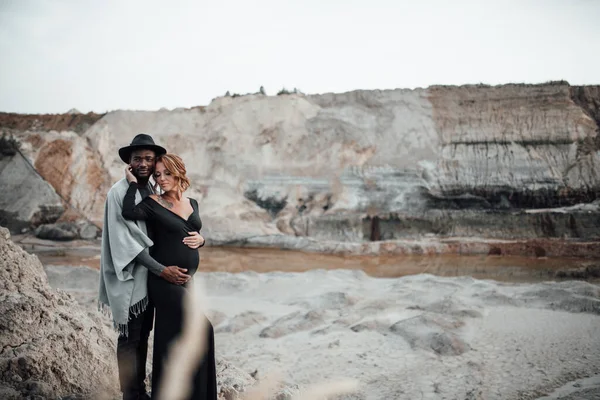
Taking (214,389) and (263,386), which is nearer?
(214,389)

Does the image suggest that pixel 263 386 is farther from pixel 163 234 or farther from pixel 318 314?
pixel 318 314

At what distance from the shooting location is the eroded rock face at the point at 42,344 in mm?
2943

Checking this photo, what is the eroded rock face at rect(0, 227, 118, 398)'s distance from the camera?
2.94 meters

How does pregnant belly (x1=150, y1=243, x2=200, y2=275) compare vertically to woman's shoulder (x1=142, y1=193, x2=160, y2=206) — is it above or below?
below

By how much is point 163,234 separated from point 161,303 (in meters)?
0.41

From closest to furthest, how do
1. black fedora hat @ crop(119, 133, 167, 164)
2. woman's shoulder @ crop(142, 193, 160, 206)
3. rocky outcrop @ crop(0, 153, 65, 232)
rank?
1. woman's shoulder @ crop(142, 193, 160, 206)
2. black fedora hat @ crop(119, 133, 167, 164)
3. rocky outcrop @ crop(0, 153, 65, 232)

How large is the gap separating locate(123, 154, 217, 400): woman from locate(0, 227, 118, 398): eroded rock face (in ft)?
2.61

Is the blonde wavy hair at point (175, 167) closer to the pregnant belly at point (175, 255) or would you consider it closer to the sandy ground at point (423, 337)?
the pregnant belly at point (175, 255)

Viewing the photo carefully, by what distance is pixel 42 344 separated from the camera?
124 inches

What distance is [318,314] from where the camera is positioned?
280 inches

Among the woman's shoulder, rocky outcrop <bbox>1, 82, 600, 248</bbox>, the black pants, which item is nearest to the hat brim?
the woman's shoulder

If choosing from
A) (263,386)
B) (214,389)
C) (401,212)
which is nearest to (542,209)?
(401,212)

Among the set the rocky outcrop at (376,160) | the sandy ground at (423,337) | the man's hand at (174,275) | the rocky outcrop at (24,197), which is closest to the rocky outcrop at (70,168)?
the rocky outcrop at (376,160)

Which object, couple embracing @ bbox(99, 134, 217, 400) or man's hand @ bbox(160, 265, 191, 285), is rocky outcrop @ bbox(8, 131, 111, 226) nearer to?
couple embracing @ bbox(99, 134, 217, 400)
